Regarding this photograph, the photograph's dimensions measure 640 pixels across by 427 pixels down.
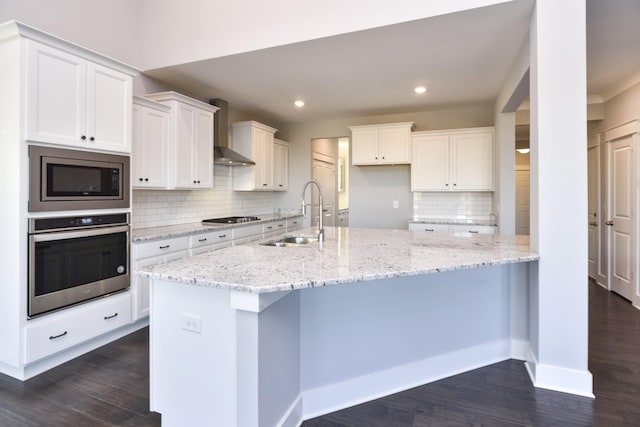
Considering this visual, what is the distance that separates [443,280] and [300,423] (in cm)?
124

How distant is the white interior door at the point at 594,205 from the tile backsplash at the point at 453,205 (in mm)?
1380

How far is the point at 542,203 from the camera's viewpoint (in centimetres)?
221

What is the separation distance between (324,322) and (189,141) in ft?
9.26

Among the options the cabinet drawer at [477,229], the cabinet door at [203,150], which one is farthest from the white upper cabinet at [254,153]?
the cabinet drawer at [477,229]

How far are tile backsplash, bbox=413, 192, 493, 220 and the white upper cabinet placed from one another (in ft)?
7.69

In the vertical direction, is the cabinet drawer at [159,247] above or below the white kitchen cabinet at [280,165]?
below

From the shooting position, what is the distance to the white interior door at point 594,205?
472 cm

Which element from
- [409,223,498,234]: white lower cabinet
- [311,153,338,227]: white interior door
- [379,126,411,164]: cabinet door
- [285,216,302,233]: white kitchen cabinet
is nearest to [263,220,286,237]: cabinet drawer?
[285,216,302,233]: white kitchen cabinet

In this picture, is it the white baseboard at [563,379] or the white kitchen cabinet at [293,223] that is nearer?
the white baseboard at [563,379]

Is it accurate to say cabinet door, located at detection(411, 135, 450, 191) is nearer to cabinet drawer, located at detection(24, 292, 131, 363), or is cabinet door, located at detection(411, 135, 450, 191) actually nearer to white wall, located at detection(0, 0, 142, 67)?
white wall, located at detection(0, 0, 142, 67)

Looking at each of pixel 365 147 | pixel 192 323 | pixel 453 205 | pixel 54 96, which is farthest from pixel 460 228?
pixel 54 96

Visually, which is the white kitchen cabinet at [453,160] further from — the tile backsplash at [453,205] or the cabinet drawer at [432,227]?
the cabinet drawer at [432,227]

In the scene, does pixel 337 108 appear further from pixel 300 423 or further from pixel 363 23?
pixel 300 423

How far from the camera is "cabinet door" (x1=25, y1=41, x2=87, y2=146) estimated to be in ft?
7.37
